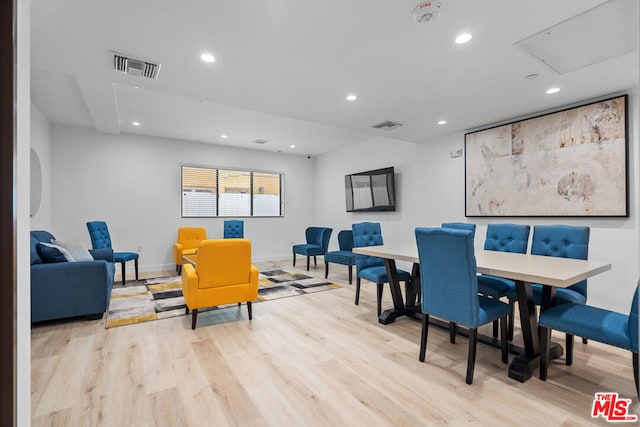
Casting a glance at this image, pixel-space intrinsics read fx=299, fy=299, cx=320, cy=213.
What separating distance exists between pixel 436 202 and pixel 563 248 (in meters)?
2.39

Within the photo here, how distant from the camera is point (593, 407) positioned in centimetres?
181

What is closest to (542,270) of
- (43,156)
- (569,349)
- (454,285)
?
(454,285)

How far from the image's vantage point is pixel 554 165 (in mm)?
3699

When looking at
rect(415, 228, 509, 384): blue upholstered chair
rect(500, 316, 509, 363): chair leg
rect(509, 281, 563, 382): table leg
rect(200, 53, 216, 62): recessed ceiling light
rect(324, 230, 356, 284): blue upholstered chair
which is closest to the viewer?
rect(415, 228, 509, 384): blue upholstered chair

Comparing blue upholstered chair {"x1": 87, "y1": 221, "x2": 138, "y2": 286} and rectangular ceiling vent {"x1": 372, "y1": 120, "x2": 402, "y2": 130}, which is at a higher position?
rectangular ceiling vent {"x1": 372, "y1": 120, "x2": 402, "y2": 130}

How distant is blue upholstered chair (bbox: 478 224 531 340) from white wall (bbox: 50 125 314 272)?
17.2 ft

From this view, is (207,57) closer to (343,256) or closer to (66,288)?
(66,288)

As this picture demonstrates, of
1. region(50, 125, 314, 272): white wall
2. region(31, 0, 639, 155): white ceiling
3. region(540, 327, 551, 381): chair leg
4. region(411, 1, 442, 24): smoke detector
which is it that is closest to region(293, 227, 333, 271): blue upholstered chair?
region(50, 125, 314, 272): white wall

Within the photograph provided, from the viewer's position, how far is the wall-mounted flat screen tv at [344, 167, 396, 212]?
5.88 meters

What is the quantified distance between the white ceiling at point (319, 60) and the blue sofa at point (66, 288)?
6.27 ft

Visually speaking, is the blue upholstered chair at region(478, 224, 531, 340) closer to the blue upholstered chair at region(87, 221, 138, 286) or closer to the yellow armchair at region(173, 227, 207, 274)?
the yellow armchair at region(173, 227, 207, 274)

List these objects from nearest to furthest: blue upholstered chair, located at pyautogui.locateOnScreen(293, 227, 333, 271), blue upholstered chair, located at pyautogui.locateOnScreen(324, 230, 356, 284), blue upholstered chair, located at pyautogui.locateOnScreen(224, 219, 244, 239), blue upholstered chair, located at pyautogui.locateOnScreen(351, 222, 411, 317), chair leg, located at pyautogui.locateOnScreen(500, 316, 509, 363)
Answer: chair leg, located at pyautogui.locateOnScreen(500, 316, 509, 363), blue upholstered chair, located at pyautogui.locateOnScreen(351, 222, 411, 317), blue upholstered chair, located at pyautogui.locateOnScreen(324, 230, 356, 284), blue upholstered chair, located at pyautogui.locateOnScreen(293, 227, 333, 271), blue upholstered chair, located at pyautogui.locateOnScreen(224, 219, 244, 239)

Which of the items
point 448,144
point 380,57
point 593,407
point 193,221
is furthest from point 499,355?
point 193,221
